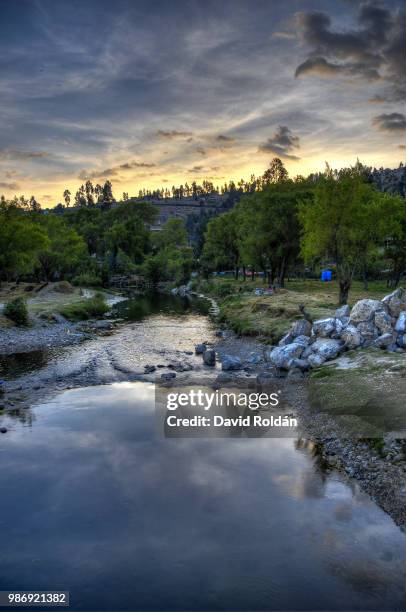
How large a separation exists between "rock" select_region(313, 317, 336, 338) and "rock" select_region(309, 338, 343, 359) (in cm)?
70

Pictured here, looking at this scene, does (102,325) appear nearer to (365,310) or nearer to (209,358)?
(209,358)

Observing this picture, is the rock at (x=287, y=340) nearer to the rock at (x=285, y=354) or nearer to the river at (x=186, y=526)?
the rock at (x=285, y=354)

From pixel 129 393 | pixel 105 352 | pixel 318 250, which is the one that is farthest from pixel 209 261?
pixel 129 393

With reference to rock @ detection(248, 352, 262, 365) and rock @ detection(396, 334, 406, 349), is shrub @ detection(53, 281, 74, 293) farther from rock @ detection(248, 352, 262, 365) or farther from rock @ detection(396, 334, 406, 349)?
rock @ detection(396, 334, 406, 349)

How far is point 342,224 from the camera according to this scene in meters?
53.2

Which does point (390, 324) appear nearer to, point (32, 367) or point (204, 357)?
point (204, 357)

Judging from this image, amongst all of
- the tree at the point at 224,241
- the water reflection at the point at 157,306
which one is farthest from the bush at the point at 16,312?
the tree at the point at 224,241

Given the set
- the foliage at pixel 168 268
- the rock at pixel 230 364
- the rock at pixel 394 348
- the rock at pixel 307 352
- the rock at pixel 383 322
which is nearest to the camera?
the rock at pixel 394 348

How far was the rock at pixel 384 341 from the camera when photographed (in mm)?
33625

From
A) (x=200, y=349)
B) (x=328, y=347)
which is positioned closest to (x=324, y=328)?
(x=328, y=347)

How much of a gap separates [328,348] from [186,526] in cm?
2227

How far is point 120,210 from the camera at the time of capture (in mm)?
181750

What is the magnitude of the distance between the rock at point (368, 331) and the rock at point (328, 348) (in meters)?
1.93

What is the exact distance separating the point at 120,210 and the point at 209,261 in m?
76.1
